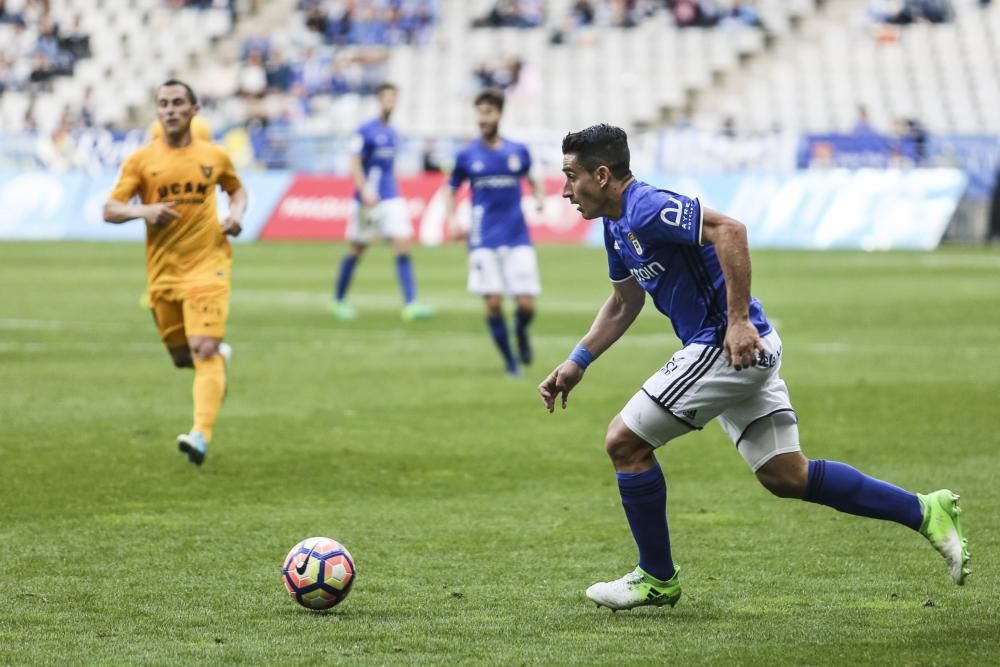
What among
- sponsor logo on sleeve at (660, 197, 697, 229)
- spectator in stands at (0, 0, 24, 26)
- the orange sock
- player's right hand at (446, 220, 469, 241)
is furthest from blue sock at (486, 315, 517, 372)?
spectator in stands at (0, 0, 24, 26)

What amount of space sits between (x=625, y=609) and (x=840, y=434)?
538 centimetres

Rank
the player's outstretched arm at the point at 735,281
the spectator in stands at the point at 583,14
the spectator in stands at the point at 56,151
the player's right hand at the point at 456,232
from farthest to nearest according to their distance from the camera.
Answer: the spectator in stands at the point at 583,14 → the spectator in stands at the point at 56,151 → the player's right hand at the point at 456,232 → the player's outstretched arm at the point at 735,281

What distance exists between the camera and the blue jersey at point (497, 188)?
1548cm

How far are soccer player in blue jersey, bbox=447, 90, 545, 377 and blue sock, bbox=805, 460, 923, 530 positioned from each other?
8.79 m

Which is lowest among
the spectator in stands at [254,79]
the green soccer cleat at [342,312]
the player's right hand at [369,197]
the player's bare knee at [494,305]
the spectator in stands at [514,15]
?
the spectator in stands at [254,79]

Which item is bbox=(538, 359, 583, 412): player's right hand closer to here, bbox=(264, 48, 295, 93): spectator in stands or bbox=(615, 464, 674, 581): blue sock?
bbox=(615, 464, 674, 581): blue sock

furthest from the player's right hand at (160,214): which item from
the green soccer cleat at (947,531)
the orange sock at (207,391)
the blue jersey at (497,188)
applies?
the blue jersey at (497,188)

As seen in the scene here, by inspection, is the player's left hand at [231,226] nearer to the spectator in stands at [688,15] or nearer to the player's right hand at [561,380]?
the player's right hand at [561,380]

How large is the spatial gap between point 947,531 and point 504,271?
925 centimetres

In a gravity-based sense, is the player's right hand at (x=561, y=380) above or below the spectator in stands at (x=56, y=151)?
above

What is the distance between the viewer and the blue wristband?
22.8ft

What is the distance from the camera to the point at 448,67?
4531 cm

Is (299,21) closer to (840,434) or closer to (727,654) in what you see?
(840,434)

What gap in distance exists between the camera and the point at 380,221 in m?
20.9
